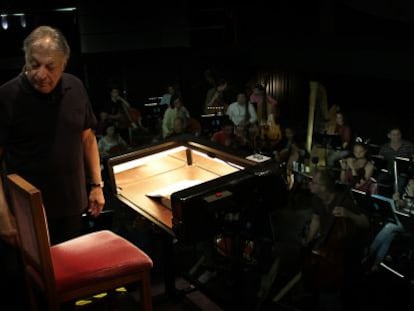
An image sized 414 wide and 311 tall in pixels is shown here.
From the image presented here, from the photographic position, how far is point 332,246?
367cm

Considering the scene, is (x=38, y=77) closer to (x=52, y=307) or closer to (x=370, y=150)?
(x=52, y=307)

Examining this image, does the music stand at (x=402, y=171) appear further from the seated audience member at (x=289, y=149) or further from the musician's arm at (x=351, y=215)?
the seated audience member at (x=289, y=149)

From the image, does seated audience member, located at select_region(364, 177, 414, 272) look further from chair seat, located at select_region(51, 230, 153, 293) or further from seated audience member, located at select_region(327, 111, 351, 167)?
chair seat, located at select_region(51, 230, 153, 293)

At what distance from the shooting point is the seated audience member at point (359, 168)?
16.0 ft

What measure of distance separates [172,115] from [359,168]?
2.83 meters

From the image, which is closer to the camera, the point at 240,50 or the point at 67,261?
the point at 67,261

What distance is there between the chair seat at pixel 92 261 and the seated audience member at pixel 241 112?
4780 mm

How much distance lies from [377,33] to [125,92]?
3147 millimetres

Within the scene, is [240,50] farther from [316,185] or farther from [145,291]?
[145,291]

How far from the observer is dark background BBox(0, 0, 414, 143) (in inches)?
205

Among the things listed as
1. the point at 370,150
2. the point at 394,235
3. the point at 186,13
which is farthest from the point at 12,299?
the point at 186,13

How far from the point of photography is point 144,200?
2807 millimetres

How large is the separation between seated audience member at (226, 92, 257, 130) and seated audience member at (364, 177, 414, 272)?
268cm

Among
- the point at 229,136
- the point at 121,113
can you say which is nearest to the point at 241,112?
the point at 229,136
